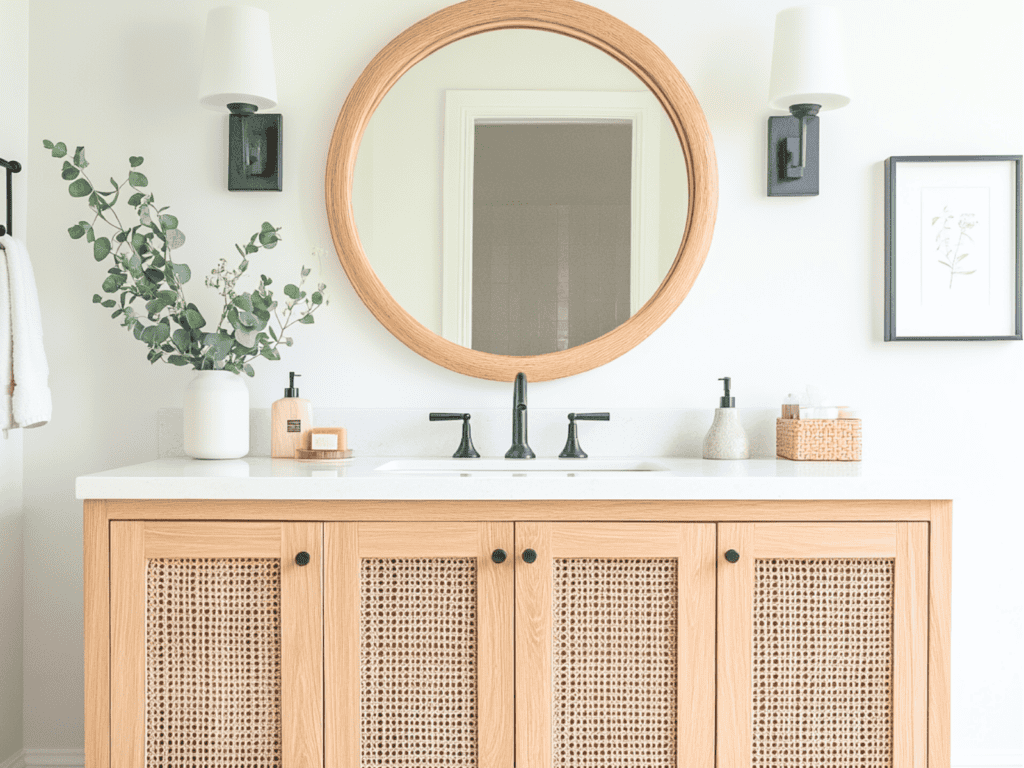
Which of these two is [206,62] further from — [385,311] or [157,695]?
[157,695]

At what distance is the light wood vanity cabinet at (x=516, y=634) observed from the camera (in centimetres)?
147

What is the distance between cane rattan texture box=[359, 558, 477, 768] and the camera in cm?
149

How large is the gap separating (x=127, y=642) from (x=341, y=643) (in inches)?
16.2

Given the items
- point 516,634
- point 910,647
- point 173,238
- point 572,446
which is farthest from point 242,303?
point 910,647

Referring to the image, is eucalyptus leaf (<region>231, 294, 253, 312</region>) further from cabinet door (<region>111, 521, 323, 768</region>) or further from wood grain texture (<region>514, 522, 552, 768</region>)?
wood grain texture (<region>514, 522, 552, 768</region>)

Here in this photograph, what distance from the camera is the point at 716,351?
201 cm

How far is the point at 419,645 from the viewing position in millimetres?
1489

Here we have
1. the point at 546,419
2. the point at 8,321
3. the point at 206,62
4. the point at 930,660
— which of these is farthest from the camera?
the point at 546,419

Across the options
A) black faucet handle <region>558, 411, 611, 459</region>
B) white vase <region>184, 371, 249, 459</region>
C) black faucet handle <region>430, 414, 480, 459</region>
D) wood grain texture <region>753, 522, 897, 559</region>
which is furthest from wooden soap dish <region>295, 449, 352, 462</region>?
wood grain texture <region>753, 522, 897, 559</region>

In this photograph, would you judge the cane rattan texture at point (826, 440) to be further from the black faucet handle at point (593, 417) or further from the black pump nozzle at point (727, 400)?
the black faucet handle at point (593, 417)

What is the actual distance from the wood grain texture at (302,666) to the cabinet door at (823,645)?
0.77 meters

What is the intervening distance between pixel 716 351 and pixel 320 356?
1035mm

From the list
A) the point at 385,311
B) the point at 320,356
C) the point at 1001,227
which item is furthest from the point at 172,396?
the point at 1001,227

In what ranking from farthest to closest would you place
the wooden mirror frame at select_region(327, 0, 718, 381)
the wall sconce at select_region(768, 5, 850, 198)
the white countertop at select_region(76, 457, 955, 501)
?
1. the wooden mirror frame at select_region(327, 0, 718, 381)
2. the wall sconce at select_region(768, 5, 850, 198)
3. the white countertop at select_region(76, 457, 955, 501)
